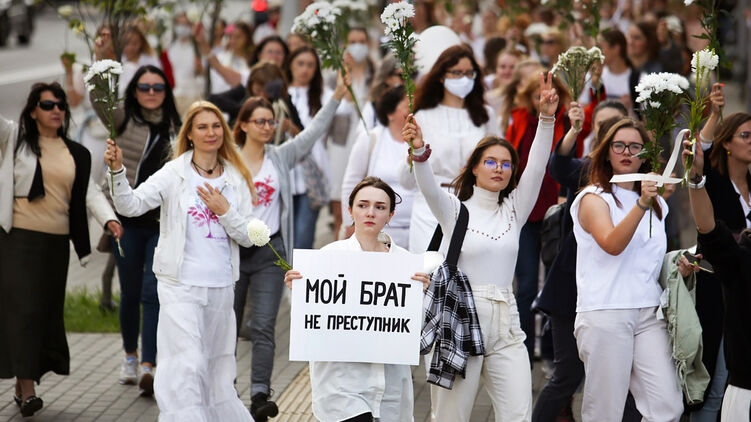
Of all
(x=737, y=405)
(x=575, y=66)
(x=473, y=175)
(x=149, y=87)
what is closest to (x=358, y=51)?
(x=149, y=87)

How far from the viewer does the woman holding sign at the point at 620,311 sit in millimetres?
6301

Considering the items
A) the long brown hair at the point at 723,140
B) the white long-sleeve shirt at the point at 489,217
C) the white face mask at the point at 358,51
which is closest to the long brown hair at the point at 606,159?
the white long-sleeve shirt at the point at 489,217

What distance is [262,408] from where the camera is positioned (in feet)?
24.7

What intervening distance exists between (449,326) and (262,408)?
68.1 inches

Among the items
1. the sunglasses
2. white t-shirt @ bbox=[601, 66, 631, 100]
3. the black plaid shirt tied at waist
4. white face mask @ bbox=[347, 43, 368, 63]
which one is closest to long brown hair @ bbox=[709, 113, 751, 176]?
the black plaid shirt tied at waist

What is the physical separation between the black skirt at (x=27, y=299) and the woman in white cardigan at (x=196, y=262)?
1141mm

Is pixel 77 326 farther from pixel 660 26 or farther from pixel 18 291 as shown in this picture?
pixel 660 26

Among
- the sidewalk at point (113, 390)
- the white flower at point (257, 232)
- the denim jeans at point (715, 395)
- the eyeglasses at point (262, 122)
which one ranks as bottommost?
the sidewalk at point (113, 390)

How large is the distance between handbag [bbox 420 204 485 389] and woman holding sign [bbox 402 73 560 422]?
0.23 ft

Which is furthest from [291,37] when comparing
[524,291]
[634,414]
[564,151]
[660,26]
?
[634,414]

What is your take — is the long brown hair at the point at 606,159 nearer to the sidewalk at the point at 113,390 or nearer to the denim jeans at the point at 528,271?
the denim jeans at the point at 528,271

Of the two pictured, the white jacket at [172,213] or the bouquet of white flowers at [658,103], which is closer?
the bouquet of white flowers at [658,103]

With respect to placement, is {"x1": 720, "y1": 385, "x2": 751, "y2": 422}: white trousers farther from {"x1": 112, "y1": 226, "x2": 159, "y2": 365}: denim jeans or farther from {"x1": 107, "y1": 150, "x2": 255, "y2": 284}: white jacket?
{"x1": 112, "y1": 226, "x2": 159, "y2": 365}: denim jeans

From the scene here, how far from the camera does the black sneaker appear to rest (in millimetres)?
7543
